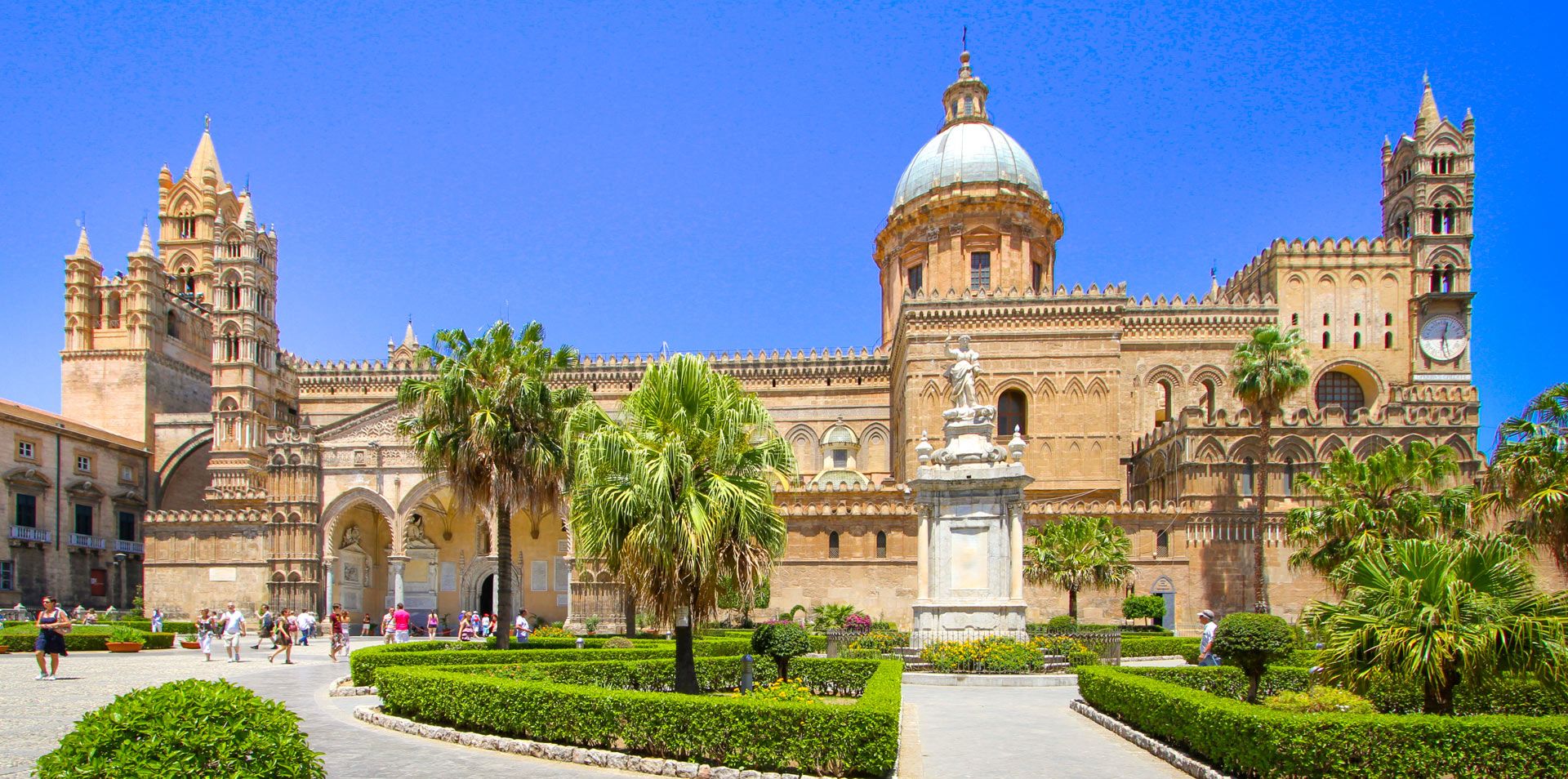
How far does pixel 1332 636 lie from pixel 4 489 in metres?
49.5

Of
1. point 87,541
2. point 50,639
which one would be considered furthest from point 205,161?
point 50,639

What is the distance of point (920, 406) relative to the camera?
4178 cm

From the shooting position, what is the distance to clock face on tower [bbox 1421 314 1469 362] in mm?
50031

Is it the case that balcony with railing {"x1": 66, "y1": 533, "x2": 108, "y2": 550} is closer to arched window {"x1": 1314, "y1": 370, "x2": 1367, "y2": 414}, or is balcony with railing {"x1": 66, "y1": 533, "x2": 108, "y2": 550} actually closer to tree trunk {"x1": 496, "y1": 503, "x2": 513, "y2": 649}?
tree trunk {"x1": 496, "y1": 503, "x2": 513, "y2": 649}

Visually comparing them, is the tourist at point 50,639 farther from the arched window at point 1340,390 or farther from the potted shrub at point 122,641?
the arched window at point 1340,390

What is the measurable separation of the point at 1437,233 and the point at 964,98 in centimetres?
2300

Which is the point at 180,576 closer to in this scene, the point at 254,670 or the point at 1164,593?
the point at 254,670

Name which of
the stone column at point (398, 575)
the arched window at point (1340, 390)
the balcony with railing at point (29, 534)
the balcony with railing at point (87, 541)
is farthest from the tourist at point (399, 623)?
the arched window at point (1340, 390)

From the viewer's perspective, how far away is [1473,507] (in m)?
22.5

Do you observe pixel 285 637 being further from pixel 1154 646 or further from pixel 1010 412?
pixel 1010 412

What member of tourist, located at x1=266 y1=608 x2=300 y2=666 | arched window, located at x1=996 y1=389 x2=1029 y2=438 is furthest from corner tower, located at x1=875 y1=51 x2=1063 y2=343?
tourist, located at x1=266 y1=608 x2=300 y2=666

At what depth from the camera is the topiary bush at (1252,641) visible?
13.3m

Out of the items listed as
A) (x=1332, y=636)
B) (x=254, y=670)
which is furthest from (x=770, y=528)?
(x=254, y=670)

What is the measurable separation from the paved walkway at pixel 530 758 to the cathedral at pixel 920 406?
16.9 metres
